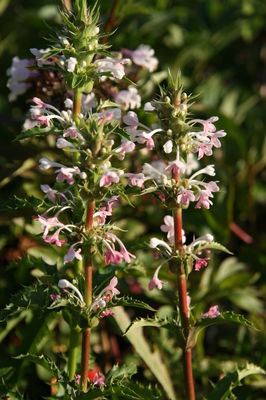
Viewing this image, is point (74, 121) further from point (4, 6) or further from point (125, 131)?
point (4, 6)

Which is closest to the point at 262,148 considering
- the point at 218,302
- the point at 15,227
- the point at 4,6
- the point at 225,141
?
the point at 225,141

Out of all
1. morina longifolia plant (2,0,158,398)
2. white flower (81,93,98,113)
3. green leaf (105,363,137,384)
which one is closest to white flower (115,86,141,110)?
white flower (81,93,98,113)

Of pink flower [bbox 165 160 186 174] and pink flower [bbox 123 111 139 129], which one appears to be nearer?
pink flower [bbox 165 160 186 174]

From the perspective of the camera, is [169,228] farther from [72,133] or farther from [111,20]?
[111,20]

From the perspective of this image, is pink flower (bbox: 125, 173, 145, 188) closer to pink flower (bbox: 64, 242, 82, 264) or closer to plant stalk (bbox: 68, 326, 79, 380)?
pink flower (bbox: 64, 242, 82, 264)

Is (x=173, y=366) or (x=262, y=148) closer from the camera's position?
(x=173, y=366)

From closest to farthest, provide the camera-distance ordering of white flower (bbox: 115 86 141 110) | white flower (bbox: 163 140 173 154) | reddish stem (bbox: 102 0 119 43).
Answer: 1. white flower (bbox: 163 140 173 154)
2. white flower (bbox: 115 86 141 110)
3. reddish stem (bbox: 102 0 119 43)

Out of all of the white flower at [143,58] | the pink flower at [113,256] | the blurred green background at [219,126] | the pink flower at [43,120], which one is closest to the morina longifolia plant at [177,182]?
the pink flower at [113,256]
